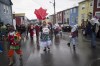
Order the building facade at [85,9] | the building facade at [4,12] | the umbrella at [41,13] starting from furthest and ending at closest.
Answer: the building facade at [85,9]
the building facade at [4,12]
the umbrella at [41,13]

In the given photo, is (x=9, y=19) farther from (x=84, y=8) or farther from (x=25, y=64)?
(x=25, y=64)

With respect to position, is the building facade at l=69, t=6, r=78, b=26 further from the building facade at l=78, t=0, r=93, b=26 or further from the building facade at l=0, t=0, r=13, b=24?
the building facade at l=0, t=0, r=13, b=24

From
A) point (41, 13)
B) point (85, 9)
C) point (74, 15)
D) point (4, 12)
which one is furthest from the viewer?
point (74, 15)

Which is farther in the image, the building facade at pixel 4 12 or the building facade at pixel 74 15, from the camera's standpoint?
the building facade at pixel 74 15

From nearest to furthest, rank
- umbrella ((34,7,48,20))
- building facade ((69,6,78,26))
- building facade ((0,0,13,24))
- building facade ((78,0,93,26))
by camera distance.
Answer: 1. umbrella ((34,7,48,20))
2. building facade ((0,0,13,24))
3. building facade ((78,0,93,26))
4. building facade ((69,6,78,26))

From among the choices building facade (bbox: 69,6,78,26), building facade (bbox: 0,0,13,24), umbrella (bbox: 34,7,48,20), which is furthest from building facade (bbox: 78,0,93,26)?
umbrella (bbox: 34,7,48,20)

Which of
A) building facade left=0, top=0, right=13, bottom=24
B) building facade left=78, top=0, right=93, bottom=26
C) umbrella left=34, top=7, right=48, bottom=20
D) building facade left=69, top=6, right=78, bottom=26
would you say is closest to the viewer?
umbrella left=34, top=7, right=48, bottom=20

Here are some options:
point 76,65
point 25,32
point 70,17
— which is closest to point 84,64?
point 76,65

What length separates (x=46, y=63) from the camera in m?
8.28

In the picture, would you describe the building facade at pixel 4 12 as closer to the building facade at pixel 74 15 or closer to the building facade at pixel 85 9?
the building facade at pixel 85 9

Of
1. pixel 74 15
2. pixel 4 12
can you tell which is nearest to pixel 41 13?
pixel 4 12

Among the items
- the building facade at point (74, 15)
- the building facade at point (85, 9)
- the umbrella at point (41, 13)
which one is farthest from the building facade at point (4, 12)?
the building facade at point (74, 15)

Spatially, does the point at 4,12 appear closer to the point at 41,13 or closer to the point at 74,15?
the point at 41,13

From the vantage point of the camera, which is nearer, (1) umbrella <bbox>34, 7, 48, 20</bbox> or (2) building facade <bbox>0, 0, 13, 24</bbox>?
(1) umbrella <bbox>34, 7, 48, 20</bbox>
